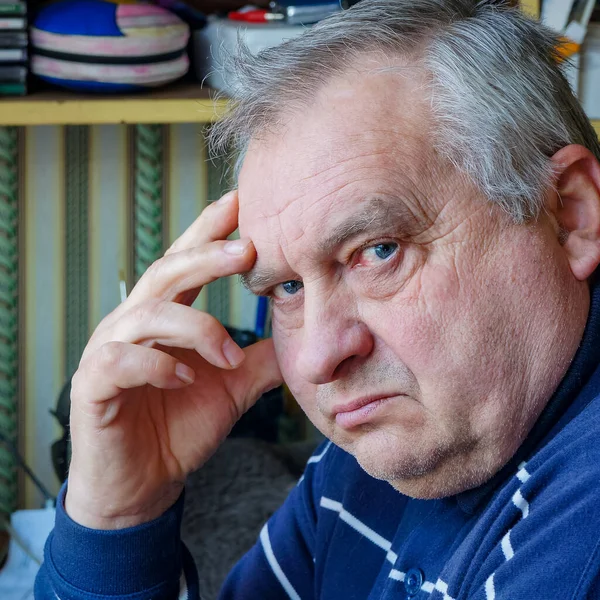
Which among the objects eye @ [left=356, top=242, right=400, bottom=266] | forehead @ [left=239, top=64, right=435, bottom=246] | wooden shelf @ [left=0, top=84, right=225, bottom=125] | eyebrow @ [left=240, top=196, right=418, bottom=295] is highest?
forehead @ [left=239, top=64, right=435, bottom=246]

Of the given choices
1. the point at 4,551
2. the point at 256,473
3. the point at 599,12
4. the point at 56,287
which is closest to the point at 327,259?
the point at 256,473

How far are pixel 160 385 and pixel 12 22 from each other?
3.07 ft

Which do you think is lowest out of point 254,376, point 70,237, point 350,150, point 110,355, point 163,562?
point 70,237

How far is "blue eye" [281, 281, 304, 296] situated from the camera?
102 centimetres

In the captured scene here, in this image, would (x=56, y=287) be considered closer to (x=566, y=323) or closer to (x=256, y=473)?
(x=256, y=473)

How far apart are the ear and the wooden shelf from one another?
35.5 inches

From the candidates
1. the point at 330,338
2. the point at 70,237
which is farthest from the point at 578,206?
the point at 70,237

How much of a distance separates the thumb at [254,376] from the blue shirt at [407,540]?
0.13m

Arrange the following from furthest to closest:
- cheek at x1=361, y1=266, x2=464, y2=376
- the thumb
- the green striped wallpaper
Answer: the green striped wallpaper → the thumb → cheek at x1=361, y1=266, x2=464, y2=376

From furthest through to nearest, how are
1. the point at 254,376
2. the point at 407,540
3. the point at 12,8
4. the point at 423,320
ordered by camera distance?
the point at 12,8 < the point at 254,376 < the point at 407,540 < the point at 423,320

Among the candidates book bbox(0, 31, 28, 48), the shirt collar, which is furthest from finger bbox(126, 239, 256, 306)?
book bbox(0, 31, 28, 48)

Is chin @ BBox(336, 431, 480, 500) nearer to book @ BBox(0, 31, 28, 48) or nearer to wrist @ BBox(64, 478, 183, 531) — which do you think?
wrist @ BBox(64, 478, 183, 531)

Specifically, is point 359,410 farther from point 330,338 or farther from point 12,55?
point 12,55

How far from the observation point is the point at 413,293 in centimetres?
90
